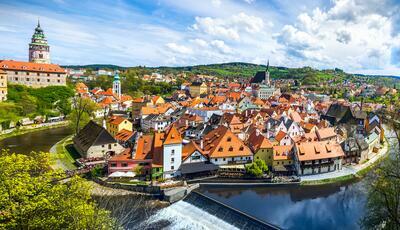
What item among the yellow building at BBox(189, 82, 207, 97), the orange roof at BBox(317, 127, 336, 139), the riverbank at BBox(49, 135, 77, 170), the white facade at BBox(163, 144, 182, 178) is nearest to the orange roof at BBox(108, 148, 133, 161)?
the white facade at BBox(163, 144, 182, 178)

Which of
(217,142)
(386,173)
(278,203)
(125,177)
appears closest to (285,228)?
(278,203)

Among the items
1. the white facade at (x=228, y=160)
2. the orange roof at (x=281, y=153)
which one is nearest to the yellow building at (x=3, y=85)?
the white facade at (x=228, y=160)

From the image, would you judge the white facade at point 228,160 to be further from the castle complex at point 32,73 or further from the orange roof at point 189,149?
the castle complex at point 32,73

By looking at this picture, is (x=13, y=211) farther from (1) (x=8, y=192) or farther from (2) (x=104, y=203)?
(2) (x=104, y=203)

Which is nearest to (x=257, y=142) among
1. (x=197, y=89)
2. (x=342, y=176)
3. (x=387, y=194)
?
(x=342, y=176)

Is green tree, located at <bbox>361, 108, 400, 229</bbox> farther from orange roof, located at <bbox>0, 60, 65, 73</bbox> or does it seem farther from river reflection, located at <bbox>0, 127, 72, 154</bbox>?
orange roof, located at <bbox>0, 60, 65, 73</bbox>

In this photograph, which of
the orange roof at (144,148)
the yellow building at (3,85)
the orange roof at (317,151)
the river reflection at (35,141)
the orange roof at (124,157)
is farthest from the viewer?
the yellow building at (3,85)
